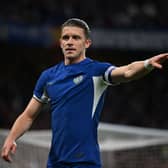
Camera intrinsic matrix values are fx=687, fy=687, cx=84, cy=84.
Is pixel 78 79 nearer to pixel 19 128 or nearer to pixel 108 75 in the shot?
pixel 108 75

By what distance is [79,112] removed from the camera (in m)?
4.77

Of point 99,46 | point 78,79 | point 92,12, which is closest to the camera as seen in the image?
point 78,79

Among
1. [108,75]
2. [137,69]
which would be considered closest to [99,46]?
[108,75]

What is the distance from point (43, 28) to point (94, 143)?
54.1 ft

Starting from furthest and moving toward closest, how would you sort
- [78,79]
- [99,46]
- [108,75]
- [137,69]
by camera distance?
[99,46], [78,79], [108,75], [137,69]

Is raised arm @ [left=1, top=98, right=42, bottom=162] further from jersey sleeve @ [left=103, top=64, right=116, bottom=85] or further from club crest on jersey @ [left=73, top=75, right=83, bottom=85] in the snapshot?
jersey sleeve @ [left=103, top=64, right=116, bottom=85]

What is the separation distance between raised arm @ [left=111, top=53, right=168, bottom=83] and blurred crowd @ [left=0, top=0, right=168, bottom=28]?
1655 cm

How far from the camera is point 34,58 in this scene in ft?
75.4

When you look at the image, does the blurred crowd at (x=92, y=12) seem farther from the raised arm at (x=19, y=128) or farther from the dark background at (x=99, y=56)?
the raised arm at (x=19, y=128)

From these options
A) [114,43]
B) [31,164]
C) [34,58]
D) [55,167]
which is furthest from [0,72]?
[55,167]

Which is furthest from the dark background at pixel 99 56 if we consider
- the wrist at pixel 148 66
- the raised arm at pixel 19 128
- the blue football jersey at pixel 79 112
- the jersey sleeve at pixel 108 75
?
the wrist at pixel 148 66

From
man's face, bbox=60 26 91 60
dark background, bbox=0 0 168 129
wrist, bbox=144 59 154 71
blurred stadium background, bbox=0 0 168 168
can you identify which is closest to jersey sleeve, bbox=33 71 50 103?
man's face, bbox=60 26 91 60

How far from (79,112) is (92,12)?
18.2 metres

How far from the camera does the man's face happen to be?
4.73 m
